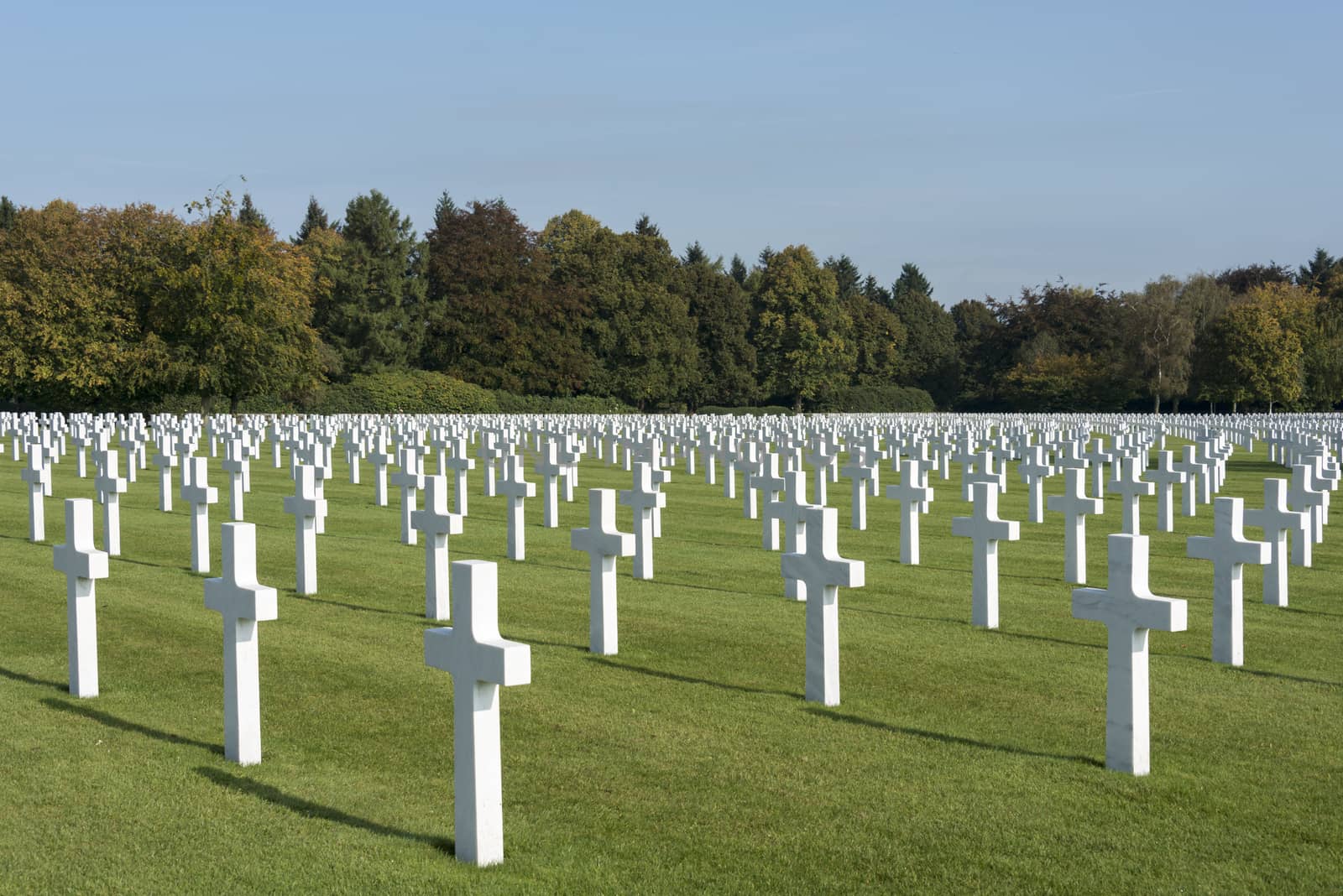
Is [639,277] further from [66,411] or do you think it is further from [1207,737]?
[1207,737]

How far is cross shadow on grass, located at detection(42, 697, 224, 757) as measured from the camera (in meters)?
6.21

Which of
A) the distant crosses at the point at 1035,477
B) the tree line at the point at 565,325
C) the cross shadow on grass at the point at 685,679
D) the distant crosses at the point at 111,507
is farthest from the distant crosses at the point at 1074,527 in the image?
the tree line at the point at 565,325

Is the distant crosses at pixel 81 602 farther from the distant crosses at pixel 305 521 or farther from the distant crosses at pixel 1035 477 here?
the distant crosses at pixel 1035 477

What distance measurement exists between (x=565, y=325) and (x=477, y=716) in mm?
72486

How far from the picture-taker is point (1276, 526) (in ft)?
33.8

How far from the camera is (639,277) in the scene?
82500mm

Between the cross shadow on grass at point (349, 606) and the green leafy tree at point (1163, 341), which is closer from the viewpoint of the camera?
the cross shadow on grass at point (349, 606)

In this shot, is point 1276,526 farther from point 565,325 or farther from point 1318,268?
point 1318,268

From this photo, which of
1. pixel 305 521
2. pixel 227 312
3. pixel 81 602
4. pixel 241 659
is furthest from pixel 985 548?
pixel 227 312

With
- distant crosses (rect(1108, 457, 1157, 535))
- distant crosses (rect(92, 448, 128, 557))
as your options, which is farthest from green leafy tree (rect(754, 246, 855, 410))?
distant crosses (rect(92, 448, 128, 557))

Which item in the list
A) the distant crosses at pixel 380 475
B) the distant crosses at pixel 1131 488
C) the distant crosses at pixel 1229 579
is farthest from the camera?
the distant crosses at pixel 380 475

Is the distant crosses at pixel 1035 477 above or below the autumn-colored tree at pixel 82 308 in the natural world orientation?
below

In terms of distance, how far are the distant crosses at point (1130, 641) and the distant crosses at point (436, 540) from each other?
4.81 m

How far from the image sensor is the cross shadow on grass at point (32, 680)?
7.42 meters
